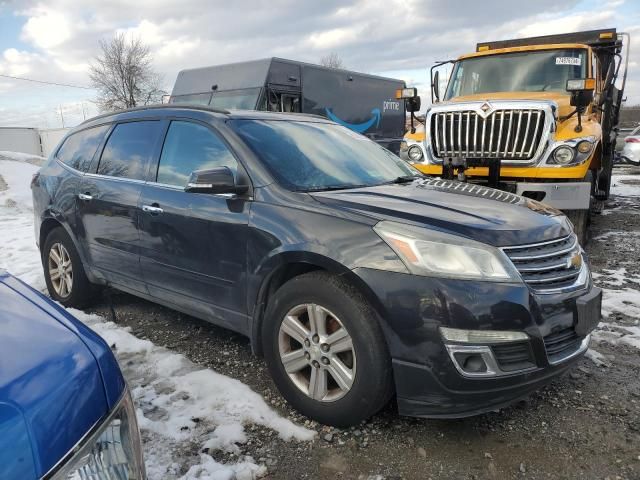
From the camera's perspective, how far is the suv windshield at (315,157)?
311cm

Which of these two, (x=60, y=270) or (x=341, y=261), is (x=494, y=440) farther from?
(x=60, y=270)

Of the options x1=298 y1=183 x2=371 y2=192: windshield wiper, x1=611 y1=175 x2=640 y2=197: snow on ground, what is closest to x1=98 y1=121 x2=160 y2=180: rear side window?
x1=298 y1=183 x2=371 y2=192: windshield wiper

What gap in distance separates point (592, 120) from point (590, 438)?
5110 millimetres

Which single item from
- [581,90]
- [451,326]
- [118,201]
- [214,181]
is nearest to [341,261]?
[451,326]

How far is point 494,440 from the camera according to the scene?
2.63 m

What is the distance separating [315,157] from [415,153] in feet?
12.4

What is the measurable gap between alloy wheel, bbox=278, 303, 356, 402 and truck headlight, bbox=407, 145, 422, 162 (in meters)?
4.56

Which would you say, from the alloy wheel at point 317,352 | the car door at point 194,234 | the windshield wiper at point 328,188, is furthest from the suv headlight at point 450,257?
the car door at point 194,234

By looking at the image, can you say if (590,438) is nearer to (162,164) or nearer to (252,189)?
(252,189)

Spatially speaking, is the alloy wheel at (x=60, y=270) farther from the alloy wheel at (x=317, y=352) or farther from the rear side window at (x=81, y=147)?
the alloy wheel at (x=317, y=352)

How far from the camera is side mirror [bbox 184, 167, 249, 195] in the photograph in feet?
9.55

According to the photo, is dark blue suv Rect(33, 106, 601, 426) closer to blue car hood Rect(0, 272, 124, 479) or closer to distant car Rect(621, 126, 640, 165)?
blue car hood Rect(0, 272, 124, 479)

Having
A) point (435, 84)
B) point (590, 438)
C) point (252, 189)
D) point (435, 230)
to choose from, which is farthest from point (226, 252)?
point (435, 84)

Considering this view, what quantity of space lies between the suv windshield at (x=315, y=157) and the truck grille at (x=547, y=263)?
3.77ft
